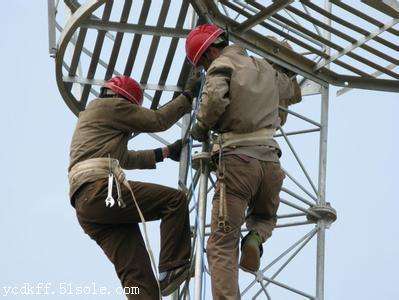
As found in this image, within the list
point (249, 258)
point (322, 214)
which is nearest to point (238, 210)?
point (249, 258)

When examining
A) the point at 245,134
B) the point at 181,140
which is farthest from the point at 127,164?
the point at 245,134

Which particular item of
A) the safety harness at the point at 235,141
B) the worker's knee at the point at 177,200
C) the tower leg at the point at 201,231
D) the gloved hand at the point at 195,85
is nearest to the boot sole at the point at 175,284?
the tower leg at the point at 201,231

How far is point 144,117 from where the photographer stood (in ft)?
45.2

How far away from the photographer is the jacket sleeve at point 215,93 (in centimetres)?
1292

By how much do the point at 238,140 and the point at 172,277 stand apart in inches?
60.8

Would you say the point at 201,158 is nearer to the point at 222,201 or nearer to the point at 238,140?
the point at 238,140

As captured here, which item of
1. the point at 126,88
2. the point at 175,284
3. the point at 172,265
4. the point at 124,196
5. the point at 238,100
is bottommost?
the point at 175,284

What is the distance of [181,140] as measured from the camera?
14.7m

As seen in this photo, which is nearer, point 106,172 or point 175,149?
point 106,172

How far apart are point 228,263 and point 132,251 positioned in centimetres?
140

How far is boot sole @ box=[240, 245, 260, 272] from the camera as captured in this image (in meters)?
13.0

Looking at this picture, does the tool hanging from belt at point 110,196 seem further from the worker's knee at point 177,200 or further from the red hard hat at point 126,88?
the red hard hat at point 126,88

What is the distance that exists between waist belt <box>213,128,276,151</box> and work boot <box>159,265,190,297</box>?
1312mm

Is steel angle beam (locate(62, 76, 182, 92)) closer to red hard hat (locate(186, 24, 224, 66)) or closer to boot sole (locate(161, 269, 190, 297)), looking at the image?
red hard hat (locate(186, 24, 224, 66))
